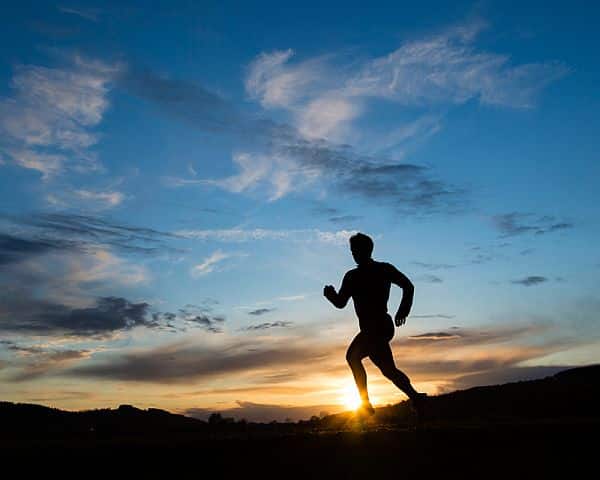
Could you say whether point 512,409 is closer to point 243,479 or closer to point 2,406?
point 243,479

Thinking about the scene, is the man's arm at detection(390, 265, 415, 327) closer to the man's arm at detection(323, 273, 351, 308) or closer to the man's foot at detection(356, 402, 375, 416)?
the man's arm at detection(323, 273, 351, 308)

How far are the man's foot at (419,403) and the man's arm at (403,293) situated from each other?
45.6 inches

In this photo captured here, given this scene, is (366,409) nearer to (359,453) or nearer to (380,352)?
(380,352)

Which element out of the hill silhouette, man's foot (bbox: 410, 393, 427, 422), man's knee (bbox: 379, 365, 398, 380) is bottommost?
the hill silhouette

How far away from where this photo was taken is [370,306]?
34.6 ft

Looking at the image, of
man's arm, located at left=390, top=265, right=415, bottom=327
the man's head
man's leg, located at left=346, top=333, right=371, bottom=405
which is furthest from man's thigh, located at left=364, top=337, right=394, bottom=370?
the man's head

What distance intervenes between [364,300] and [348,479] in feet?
13.7

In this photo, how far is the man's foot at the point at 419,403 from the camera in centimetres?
1011

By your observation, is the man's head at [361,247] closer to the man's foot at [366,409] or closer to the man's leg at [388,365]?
the man's leg at [388,365]

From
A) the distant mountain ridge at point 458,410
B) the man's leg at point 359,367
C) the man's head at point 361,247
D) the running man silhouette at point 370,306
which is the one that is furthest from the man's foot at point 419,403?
the distant mountain ridge at point 458,410

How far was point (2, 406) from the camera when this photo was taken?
20.6 meters

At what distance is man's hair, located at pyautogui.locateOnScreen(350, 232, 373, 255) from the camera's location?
10.6 metres

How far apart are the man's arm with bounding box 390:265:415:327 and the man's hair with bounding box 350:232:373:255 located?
491 millimetres

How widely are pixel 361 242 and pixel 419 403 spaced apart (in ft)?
8.62
